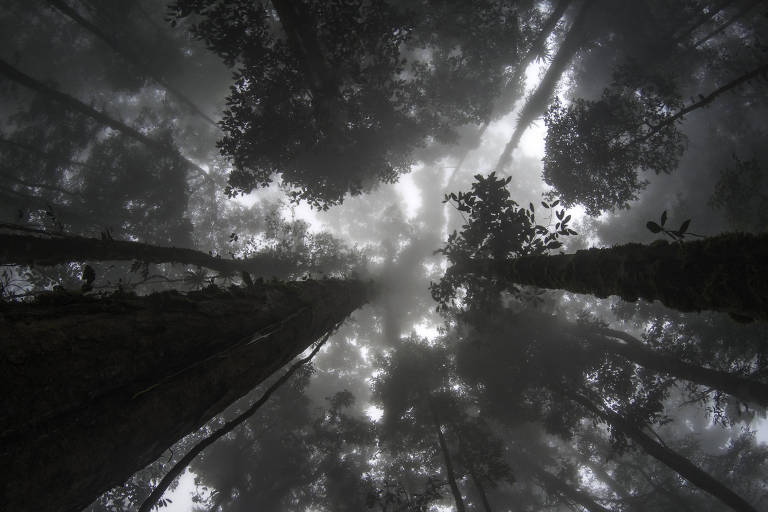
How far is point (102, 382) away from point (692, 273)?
4.30 meters

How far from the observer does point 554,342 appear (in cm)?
1691

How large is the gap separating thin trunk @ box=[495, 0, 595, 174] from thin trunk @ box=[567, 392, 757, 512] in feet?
77.3

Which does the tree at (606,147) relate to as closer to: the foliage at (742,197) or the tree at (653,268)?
the foliage at (742,197)

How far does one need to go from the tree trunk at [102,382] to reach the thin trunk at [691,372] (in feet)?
58.6

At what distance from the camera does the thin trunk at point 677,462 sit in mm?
10945

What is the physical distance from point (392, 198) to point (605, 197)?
33.5m

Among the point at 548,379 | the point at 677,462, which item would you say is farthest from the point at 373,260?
the point at 677,462

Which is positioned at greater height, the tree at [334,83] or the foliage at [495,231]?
the tree at [334,83]

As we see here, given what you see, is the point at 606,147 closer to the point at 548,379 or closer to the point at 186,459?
the point at 548,379

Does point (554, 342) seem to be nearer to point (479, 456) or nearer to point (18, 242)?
point (479, 456)

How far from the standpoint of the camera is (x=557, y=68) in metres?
26.1

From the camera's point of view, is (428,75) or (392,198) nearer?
(428,75)

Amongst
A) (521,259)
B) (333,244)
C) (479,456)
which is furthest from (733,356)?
(333,244)

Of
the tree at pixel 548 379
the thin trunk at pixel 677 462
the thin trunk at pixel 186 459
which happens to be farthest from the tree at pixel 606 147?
the thin trunk at pixel 186 459
